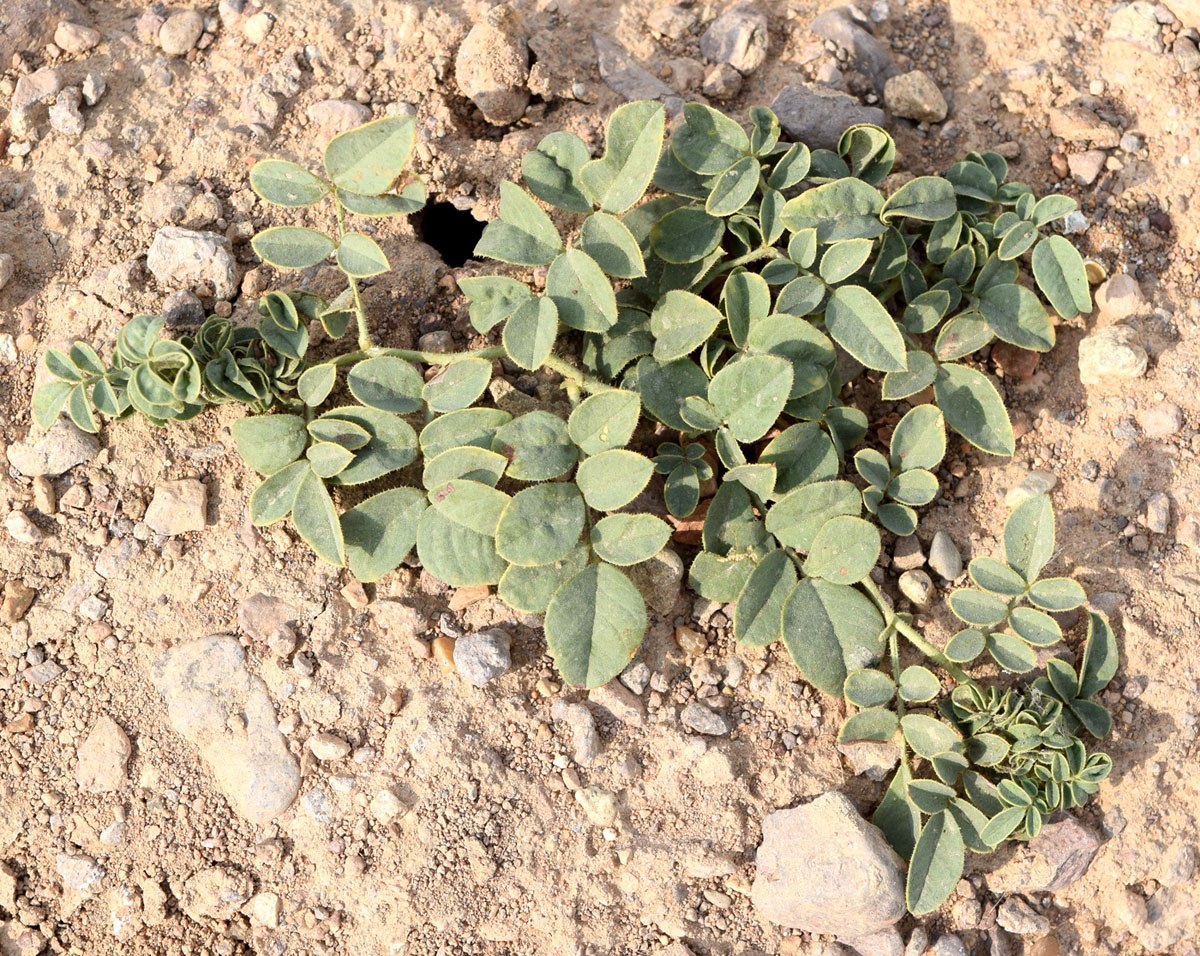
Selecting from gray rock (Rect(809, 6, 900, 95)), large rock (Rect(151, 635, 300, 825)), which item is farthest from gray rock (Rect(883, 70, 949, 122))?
large rock (Rect(151, 635, 300, 825))

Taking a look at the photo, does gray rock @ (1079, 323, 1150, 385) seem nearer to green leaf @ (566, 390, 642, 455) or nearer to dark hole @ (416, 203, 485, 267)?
green leaf @ (566, 390, 642, 455)

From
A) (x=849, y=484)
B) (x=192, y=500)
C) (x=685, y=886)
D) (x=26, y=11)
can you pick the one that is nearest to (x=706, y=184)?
(x=849, y=484)

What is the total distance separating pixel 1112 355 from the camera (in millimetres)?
2479

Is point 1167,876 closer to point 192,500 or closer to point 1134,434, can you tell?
point 1134,434

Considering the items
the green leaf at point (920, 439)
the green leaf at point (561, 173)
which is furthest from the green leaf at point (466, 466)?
the green leaf at point (920, 439)

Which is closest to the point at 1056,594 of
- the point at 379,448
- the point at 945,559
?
the point at 945,559

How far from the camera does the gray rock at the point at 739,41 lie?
2.73 meters

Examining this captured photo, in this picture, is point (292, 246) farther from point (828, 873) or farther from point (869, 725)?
point (828, 873)

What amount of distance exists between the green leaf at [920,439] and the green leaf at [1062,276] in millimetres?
424

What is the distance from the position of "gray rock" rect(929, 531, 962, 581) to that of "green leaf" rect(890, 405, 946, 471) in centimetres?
23

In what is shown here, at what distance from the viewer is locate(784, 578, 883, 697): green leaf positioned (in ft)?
7.14

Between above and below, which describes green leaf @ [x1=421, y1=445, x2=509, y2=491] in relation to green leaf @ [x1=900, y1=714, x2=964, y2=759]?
above

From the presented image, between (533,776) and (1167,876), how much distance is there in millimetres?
1448

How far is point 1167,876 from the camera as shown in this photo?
7.44 feet
